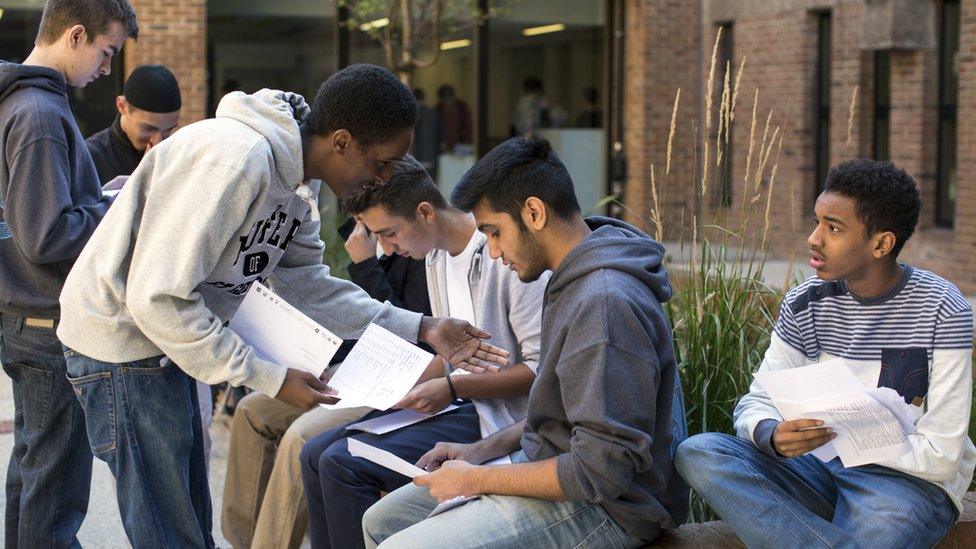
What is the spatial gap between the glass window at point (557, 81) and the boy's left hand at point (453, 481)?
1119 cm

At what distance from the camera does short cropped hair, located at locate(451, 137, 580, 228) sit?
10.1 feet

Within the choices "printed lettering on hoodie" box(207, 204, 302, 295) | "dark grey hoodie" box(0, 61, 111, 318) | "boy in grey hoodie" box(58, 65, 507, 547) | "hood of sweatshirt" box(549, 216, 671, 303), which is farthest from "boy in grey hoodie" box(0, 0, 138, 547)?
"hood of sweatshirt" box(549, 216, 671, 303)

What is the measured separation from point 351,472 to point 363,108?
1243 millimetres

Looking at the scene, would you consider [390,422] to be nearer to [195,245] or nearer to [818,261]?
[195,245]

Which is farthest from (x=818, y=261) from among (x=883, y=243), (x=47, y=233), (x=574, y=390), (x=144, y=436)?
(x=47, y=233)

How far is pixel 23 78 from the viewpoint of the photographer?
12.5 ft

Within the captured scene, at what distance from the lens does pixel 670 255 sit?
17.4 ft

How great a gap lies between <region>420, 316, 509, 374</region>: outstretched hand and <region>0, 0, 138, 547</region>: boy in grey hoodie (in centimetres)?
114

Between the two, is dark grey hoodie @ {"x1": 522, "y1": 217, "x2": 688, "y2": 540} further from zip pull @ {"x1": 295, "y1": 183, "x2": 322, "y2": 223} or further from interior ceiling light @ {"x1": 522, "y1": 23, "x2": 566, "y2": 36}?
interior ceiling light @ {"x1": 522, "y1": 23, "x2": 566, "y2": 36}

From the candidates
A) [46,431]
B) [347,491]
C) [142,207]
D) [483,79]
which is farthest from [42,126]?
[483,79]

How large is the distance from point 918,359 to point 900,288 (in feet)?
0.66

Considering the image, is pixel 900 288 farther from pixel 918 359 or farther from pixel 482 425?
pixel 482 425

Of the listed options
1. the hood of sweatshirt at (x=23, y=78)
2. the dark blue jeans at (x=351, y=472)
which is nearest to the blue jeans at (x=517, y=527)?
the dark blue jeans at (x=351, y=472)

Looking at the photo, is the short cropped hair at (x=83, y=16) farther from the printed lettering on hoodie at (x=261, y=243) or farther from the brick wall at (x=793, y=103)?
the brick wall at (x=793, y=103)
